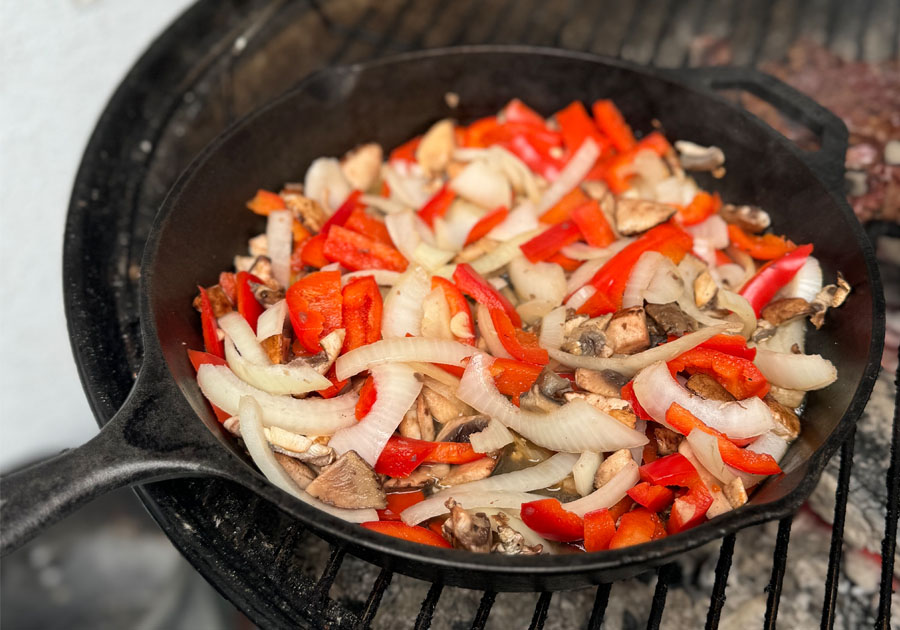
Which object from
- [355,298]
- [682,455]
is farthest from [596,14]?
[682,455]

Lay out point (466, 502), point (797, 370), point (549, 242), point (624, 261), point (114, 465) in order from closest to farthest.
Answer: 1. point (114, 465)
2. point (466, 502)
3. point (797, 370)
4. point (624, 261)
5. point (549, 242)

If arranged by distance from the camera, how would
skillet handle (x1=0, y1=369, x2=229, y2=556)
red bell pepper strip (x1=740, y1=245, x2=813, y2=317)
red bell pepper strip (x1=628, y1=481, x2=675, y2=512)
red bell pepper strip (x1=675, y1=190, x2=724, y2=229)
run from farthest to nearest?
red bell pepper strip (x1=675, y1=190, x2=724, y2=229), red bell pepper strip (x1=740, y1=245, x2=813, y2=317), red bell pepper strip (x1=628, y1=481, x2=675, y2=512), skillet handle (x1=0, y1=369, x2=229, y2=556)

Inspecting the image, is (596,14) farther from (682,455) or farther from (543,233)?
(682,455)

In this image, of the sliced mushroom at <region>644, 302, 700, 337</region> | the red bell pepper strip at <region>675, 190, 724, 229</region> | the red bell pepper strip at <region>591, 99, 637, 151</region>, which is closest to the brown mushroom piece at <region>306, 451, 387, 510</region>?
the sliced mushroom at <region>644, 302, 700, 337</region>

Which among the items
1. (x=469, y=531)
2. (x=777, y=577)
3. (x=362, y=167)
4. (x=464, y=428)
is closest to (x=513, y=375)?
(x=464, y=428)

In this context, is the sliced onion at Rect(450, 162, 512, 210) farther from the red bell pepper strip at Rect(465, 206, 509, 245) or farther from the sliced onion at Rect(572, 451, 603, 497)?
the sliced onion at Rect(572, 451, 603, 497)

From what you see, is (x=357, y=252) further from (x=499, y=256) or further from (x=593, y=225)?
(x=593, y=225)

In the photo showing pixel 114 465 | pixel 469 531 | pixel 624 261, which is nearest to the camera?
pixel 114 465
